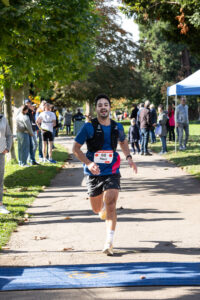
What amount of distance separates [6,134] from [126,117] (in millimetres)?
83291

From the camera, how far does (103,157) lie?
246 inches

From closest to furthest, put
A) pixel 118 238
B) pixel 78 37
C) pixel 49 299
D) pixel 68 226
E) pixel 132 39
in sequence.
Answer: pixel 49 299 < pixel 118 238 < pixel 68 226 < pixel 78 37 < pixel 132 39

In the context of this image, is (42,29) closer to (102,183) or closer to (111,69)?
(102,183)

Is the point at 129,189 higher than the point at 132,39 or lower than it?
lower

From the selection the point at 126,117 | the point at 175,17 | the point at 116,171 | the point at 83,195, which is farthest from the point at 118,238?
the point at 126,117

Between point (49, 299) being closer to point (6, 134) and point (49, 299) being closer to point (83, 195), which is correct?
point (6, 134)

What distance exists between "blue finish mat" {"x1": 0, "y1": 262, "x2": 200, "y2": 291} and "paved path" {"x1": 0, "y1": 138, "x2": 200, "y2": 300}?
0.71ft

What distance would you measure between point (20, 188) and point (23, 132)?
4.16 metres

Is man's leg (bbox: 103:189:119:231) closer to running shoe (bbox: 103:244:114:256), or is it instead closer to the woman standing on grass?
running shoe (bbox: 103:244:114:256)

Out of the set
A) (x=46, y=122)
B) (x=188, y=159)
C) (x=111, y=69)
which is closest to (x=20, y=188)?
(x=46, y=122)

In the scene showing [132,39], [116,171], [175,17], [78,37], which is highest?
[132,39]

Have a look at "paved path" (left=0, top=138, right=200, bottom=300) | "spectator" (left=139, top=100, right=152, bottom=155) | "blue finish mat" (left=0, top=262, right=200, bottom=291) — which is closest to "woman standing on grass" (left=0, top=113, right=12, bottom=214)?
"paved path" (left=0, top=138, right=200, bottom=300)

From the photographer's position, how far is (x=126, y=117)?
92.0 m

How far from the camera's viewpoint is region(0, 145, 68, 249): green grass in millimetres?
8035
